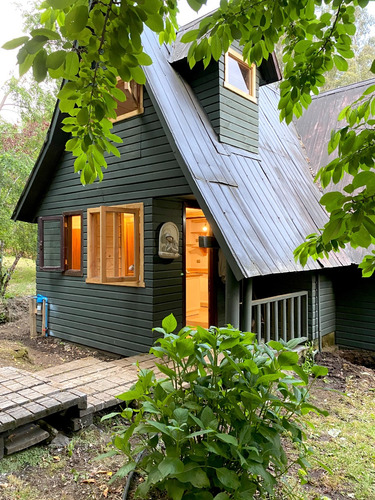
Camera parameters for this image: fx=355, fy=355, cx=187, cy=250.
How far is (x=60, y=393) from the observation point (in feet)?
11.0

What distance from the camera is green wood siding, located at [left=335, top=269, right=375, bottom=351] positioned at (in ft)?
21.6

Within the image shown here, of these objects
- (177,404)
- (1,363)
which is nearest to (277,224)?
(177,404)

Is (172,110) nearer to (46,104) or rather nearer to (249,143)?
(249,143)

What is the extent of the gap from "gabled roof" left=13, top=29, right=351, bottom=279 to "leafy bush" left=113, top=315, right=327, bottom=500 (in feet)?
6.19

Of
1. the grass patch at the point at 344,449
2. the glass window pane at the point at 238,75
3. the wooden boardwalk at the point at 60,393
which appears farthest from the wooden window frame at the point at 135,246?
the grass patch at the point at 344,449

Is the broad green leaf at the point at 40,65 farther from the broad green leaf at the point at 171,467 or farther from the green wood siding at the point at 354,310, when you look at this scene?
the green wood siding at the point at 354,310

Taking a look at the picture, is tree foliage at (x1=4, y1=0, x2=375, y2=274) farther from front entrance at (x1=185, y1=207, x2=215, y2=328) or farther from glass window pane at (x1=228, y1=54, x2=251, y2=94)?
front entrance at (x1=185, y1=207, x2=215, y2=328)

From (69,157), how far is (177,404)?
6.04 metres

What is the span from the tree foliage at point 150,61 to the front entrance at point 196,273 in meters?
5.63

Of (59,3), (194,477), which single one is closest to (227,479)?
(194,477)

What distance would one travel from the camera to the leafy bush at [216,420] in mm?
1797

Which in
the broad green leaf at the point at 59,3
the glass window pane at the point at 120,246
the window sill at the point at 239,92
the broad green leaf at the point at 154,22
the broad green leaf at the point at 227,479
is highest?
the window sill at the point at 239,92

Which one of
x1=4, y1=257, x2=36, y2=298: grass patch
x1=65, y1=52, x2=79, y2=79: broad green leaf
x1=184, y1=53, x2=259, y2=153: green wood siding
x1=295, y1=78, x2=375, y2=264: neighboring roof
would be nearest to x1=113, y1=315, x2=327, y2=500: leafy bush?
x1=65, y1=52, x2=79, y2=79: broad green leaf

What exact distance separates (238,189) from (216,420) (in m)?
3.59
